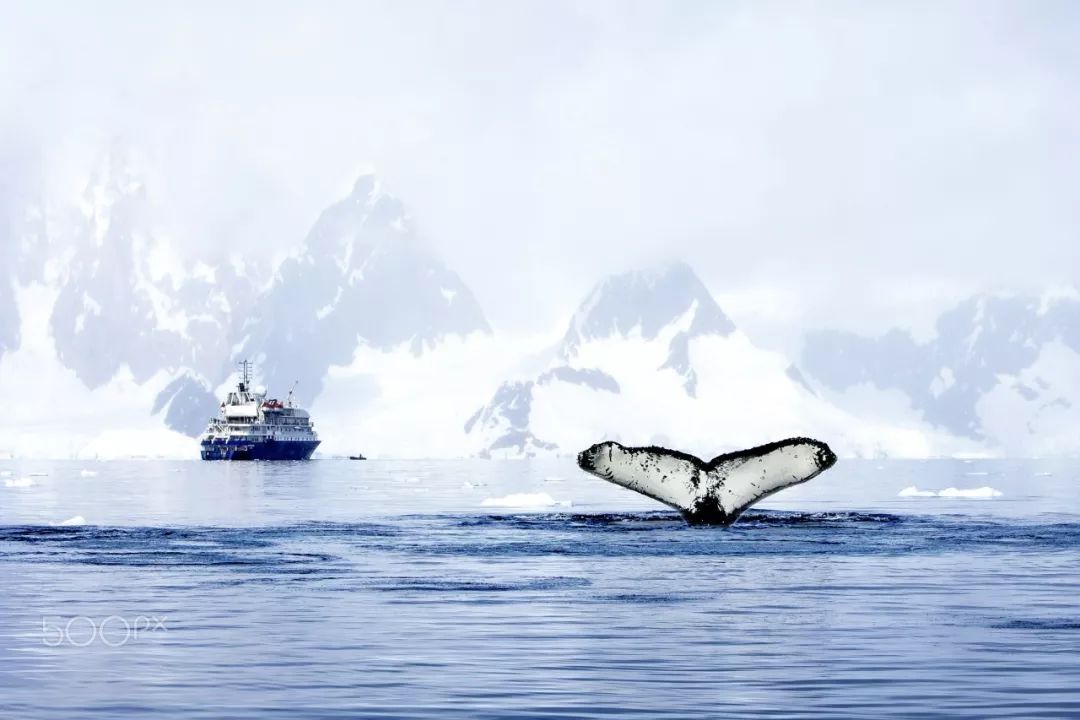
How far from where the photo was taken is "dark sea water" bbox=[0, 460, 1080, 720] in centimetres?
1719

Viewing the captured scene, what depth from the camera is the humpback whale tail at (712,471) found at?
3931 cm

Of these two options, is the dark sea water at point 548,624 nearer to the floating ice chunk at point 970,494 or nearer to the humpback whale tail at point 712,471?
the humpback whale tail at point 712,471

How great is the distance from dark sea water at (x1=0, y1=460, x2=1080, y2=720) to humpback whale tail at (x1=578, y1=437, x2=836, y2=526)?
1061 mm

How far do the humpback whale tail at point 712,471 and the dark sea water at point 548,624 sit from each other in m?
1.06

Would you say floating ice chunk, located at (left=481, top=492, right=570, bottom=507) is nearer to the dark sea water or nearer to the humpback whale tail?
the dark sea water

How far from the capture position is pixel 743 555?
3588cm

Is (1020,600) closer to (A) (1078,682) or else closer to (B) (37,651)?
(A) (1078,682)

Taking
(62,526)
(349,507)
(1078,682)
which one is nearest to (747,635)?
(1078,682)

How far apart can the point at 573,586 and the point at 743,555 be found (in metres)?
7.39

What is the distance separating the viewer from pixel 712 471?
1619 inches

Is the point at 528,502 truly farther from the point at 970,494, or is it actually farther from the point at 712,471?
the point at 712,471

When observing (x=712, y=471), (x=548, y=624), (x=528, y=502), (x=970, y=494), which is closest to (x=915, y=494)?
(x=970, y=494)

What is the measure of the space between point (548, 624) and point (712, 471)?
17.8m

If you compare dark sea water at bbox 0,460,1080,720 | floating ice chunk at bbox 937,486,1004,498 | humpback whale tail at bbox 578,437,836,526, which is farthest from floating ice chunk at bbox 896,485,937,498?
humpback whale tail at bbox 578,437,836,526
